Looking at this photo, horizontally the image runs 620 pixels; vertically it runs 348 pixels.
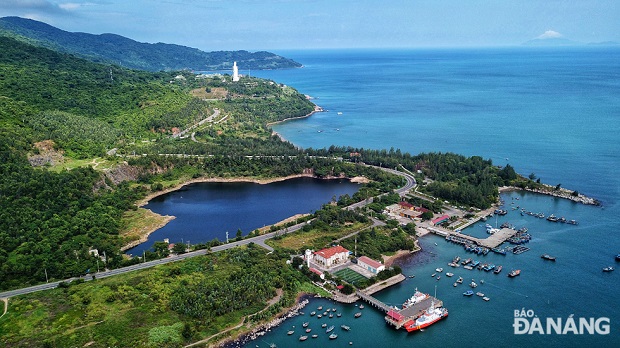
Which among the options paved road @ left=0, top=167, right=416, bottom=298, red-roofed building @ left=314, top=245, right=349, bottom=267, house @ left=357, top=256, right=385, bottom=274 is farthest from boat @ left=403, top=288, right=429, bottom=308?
paved road @ left=0, top=167, right=416, bottom=298

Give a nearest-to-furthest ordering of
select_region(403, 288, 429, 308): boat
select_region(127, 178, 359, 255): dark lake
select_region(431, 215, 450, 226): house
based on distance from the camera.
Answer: select_region(403, 288, 429, 308): boat < select_region(127, 178, 359, 255): dark lake < select_region(431, 215, 450, 226): house

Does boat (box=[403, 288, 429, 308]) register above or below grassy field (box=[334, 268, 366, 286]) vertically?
above

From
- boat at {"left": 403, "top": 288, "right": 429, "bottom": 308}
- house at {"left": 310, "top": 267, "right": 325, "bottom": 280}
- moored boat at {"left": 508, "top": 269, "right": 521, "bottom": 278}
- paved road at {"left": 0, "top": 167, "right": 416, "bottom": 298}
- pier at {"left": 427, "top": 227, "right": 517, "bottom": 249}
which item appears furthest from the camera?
pier at {"left": 427, "top": 227, "right": 517, "bottom": 249}

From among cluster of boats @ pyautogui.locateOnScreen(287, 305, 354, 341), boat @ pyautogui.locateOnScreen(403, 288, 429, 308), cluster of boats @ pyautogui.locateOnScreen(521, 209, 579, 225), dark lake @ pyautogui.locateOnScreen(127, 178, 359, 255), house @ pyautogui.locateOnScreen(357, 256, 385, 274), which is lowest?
cluster of boats @ pyautogui.locateOnScreen(287, 305, 354, 341)

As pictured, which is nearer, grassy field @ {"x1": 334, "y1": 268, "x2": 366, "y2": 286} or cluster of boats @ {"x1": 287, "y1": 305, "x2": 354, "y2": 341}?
cluster of boats @ {"x1": 287, "y1": 305, "x2": 354, "y2": 341}

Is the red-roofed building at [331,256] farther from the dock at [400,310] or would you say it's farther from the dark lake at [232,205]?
the dark lake at [232,205]

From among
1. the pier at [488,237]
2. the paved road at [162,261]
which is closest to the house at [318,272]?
the paved road at [162,261]

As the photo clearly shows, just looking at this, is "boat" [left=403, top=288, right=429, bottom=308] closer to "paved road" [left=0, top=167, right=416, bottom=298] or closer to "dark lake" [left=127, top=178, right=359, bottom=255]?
"paved road" [left=0, top=167, right=416, bottom=298]
